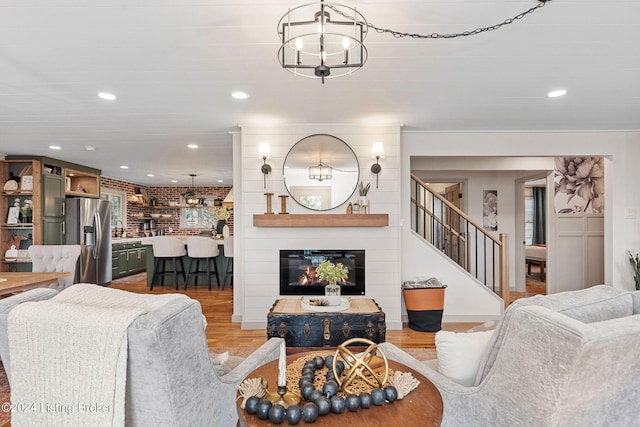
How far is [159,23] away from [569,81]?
3.04 meters

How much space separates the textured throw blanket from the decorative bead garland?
45 cm

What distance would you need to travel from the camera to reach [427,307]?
418 centimetres

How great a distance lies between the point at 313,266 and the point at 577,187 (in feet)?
16.0

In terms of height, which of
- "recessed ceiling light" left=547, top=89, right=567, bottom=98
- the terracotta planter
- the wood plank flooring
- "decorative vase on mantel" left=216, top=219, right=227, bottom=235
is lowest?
the wood plank flooring

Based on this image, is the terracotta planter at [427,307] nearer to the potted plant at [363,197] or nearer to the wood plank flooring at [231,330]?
the wood plank flooring at [231,330]

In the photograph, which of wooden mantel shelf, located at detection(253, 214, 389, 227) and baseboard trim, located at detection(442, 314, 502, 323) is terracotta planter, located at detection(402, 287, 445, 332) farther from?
wooden mantel shelf, located at detection(253, 214, 389, 227)

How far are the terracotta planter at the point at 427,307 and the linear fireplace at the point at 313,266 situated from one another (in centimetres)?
64

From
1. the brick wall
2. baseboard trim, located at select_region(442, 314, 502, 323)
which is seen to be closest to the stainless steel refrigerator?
the brick wall

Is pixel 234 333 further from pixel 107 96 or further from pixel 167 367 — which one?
pixel 167 367

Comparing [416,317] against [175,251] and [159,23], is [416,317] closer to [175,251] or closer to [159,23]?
[159,23]

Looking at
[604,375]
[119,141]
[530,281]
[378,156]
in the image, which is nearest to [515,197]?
[530,281]

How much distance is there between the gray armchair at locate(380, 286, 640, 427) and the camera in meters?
1.10

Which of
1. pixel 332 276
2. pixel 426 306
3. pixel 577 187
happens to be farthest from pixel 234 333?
pixel 577 187

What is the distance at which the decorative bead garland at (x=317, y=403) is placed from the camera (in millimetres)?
1152
